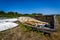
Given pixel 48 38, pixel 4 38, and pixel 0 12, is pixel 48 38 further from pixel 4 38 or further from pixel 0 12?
pixel 0 12

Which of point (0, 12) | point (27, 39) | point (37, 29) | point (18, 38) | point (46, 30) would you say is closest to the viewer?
point (18, 38)

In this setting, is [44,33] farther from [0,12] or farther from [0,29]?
[0,12]

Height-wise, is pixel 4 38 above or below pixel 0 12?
below

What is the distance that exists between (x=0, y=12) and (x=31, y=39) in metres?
18.6

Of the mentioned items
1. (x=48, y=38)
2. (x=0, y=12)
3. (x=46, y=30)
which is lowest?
(x=48, y=38)

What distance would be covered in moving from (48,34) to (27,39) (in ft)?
4.87

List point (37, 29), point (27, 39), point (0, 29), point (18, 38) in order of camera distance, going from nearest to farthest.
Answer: point (18, 38)
point (27, 39)
point (0, 29)
point (37, 29)

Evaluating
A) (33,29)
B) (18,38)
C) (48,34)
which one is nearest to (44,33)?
(48,34)

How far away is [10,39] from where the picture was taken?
12.9ft

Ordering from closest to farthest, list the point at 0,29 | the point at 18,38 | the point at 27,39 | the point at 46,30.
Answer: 1. the point at 18,38
2. the point at 27,39
3. the point at 0,29
4. the point at 46,30

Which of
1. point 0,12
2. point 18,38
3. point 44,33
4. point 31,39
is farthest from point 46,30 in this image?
point 0,12

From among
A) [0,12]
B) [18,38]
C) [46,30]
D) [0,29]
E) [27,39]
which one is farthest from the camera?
[0,12]

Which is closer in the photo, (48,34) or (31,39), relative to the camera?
(31,39)

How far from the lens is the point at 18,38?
3865mm
